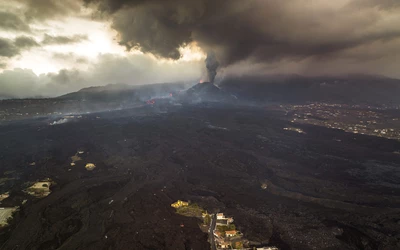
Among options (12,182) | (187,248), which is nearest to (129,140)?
(12,182)

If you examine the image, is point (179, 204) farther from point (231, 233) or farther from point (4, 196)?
point (4, 196)

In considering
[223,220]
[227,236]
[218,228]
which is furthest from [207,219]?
[227,236]

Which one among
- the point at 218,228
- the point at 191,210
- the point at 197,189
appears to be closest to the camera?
the point at 218,228

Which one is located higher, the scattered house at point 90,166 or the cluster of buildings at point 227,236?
the scattered house at point 90,166

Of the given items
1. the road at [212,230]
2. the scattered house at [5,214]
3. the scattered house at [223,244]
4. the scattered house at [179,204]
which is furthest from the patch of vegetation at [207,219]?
the scattered house at [5,214]

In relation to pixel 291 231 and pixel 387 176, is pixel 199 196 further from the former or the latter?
pixel 387 176

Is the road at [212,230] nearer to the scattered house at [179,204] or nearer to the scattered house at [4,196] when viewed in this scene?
the scattered house at [179,204]
